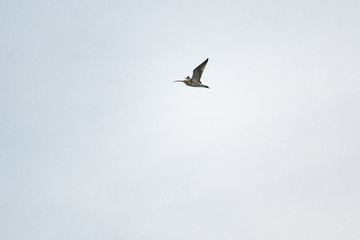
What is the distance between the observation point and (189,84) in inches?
3686

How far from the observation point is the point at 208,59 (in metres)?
90.4

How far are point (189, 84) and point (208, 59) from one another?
632cm
